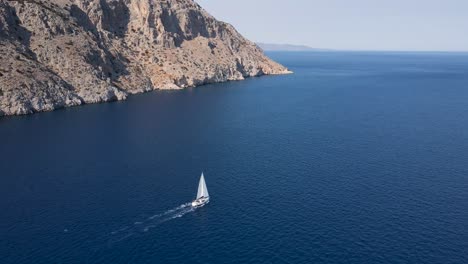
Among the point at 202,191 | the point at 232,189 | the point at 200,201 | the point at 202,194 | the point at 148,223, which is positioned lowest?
the point at 148,223

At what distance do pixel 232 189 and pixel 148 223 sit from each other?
21.6 metres

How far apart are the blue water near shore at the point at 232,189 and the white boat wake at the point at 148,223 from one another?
33 centimetres

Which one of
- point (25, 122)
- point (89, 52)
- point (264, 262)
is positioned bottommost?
point (264, 262)

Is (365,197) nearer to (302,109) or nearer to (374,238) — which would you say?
(374,238)

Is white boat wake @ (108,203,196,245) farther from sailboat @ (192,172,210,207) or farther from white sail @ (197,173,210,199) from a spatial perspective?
white sail @ (197,173,210,199)

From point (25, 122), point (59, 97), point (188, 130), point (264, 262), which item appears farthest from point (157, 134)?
point (264, 262)

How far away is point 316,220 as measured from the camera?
72.7 m

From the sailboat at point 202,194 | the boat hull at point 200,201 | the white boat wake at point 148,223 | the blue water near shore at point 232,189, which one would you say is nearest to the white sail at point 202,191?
the sailboat at point 202,194

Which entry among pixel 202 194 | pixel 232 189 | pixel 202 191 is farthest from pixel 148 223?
pixel 232 189

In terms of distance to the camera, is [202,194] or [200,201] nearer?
[200,201]

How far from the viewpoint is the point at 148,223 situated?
7112cm

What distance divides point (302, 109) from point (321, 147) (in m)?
59.5

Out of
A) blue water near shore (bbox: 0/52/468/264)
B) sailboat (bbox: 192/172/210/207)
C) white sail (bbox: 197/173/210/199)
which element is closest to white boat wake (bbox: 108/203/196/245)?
blue water near shore (bbox: 0/52/468/264)

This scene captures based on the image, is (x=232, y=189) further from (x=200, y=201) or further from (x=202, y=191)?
(x=200, y=201)
